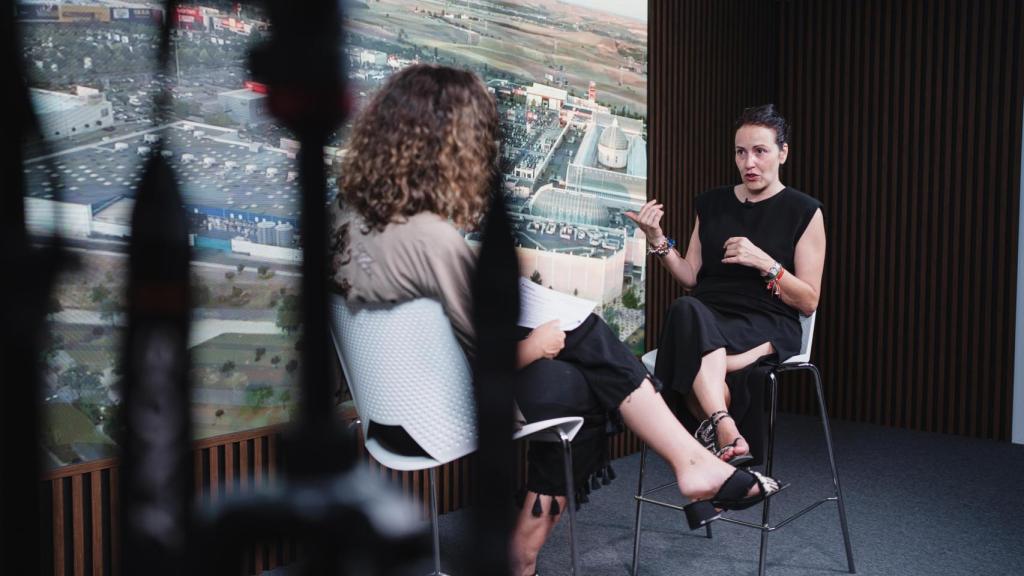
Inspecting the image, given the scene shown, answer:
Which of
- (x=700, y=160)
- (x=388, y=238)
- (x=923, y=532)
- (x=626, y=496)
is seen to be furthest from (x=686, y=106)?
(x=388, y=238)

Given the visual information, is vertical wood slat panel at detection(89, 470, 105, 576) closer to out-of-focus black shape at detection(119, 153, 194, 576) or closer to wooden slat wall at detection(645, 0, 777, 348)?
out-of-focus black shape at detection(119, 153, 194, 576)

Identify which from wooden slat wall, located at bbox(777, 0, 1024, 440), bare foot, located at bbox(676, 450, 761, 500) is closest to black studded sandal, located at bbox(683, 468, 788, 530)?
bare foot, located at bbox(676, 450, 761, 500)

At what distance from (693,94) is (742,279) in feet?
5.73

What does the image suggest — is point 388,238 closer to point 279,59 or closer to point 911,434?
point 279,59

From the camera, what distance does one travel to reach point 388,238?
399 mm

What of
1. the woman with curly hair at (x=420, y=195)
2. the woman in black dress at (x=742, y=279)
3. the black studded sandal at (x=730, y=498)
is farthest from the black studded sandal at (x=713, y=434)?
the woman with curly hair at (x=420, y=195)

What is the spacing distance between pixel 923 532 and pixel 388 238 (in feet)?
10.1

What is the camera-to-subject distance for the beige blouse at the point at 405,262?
10.6 inches

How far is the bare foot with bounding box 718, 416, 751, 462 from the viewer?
2379 millimetres

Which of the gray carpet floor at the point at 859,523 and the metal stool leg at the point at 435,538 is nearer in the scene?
the metal stool leg at the point at 435,538

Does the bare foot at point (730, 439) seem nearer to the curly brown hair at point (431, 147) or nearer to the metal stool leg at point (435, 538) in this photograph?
the metal stool leg at point (435, 538)

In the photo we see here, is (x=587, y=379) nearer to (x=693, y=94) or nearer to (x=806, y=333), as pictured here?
(x=806, y=333)

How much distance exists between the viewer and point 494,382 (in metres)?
0.27

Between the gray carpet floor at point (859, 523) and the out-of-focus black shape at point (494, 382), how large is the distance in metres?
2.13
